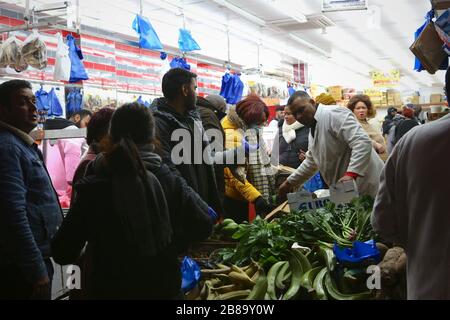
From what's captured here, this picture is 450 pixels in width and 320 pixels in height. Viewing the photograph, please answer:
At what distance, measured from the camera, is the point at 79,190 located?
1.77 metres

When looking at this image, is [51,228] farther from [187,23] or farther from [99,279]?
[187,23]

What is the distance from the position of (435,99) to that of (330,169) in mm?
10360

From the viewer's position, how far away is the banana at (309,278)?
6.86 ft

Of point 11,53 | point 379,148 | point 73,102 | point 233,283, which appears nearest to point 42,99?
point 73,102

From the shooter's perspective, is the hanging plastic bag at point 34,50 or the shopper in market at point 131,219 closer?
the shopper in market at point 131,219

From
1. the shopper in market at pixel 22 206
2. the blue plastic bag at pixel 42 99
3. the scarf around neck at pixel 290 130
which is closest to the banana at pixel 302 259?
the shopper in market at pixel 22 206

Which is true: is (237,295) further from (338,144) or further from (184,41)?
(184,41)

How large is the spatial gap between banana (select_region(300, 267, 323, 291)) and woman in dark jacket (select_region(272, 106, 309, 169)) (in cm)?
310

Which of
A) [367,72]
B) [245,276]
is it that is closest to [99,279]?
[245,276]

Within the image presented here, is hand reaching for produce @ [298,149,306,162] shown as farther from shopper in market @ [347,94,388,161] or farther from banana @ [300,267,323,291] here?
banana @ [300,267,323,291]

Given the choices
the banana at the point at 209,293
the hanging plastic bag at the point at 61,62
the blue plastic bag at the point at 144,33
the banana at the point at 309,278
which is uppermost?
the blue plastic bag at the point at 144,33

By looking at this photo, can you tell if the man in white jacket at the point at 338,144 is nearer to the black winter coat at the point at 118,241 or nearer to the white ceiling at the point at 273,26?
the black winter coat at the point at 118,241

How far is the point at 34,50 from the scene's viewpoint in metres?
4.46

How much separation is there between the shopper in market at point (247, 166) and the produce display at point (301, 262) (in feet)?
3.23
